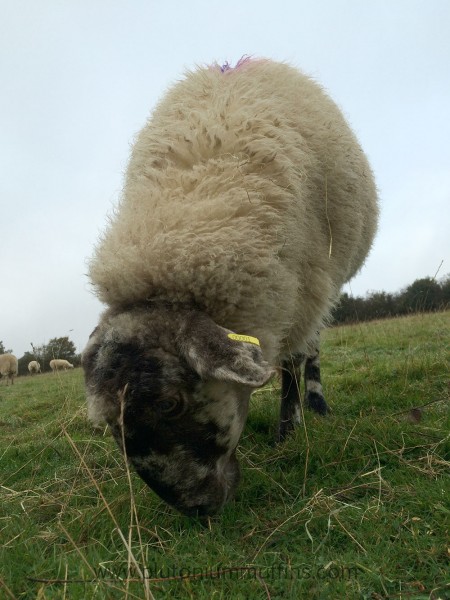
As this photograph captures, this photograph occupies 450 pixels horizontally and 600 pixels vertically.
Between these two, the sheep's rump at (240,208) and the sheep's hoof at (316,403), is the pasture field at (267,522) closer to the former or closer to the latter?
the sheep's hoof at (316,403)

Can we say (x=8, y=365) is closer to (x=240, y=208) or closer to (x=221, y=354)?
(x=240, y=208)

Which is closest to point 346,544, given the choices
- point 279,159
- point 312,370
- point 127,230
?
point 127,230

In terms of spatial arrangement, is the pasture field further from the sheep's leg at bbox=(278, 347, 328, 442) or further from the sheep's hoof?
the sheep's hoof

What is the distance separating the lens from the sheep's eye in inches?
112

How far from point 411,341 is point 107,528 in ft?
23.7

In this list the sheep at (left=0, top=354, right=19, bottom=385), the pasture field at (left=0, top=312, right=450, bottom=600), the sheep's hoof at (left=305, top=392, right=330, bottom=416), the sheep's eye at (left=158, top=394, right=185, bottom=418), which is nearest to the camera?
the pasture field at (left=0, top=312, right=450, bottom=600)

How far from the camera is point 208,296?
311 cm

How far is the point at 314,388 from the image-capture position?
5.92m

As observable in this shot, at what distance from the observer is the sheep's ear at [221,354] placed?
2570 millimetres

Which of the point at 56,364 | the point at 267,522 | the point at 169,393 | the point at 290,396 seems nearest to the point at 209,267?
the point at 169,393

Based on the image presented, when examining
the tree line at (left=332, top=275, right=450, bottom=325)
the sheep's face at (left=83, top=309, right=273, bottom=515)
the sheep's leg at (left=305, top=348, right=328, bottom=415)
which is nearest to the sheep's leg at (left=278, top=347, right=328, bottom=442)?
the sheep's leg at (left=305, top=348, right=328, bottom=415)

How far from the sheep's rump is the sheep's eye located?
556 millimetres

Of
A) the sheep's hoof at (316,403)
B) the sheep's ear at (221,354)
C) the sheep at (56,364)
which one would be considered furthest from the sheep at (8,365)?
the sheep's ear at (221,354)

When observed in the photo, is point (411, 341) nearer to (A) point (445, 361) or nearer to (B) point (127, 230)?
(A) point (445, 361)
